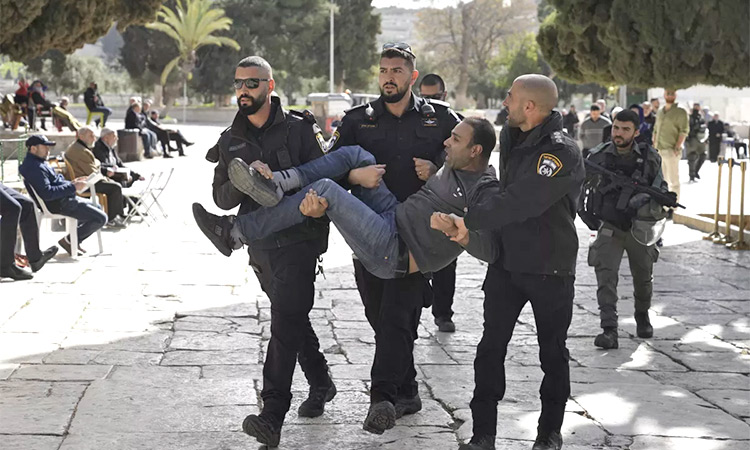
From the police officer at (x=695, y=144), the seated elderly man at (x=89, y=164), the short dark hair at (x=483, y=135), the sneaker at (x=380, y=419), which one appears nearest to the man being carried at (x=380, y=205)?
the short dark hair at (x=483, y=135)

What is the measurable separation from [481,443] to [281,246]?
133 cm

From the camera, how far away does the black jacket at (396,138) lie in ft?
18.9

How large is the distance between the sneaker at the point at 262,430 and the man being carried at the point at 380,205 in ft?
2.86

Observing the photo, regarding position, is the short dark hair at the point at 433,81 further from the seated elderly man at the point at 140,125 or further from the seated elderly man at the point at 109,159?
the seated elderly man at the point at 140,125

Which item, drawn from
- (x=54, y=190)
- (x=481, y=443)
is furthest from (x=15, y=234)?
(x=481, y=443)

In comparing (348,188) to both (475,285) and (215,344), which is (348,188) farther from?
(475,285)

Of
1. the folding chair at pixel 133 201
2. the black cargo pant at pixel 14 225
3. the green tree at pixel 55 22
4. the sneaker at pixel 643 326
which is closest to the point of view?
the sneaker at pixel 643 326

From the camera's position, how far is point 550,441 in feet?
17.0

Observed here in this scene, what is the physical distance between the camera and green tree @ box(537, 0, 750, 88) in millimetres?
13133

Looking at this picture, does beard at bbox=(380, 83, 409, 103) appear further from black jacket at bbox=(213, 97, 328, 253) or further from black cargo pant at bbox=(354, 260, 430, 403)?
black cargo pant at bbox=(354, 260, 430, 403)

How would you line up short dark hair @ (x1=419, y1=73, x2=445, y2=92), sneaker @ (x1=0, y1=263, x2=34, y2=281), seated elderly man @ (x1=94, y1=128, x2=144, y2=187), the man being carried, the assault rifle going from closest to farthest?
the man being carried
the assault rifle
short dark hair @ (x1=419, y1=73, x2=445, y2=92)
sneaker @ (x1=0, y1=263, x2=34, y2=281)
seated elderly man @ (x1=94, y1=128, x2=144, y2=187)

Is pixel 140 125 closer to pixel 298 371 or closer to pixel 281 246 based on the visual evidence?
pixel 298 371

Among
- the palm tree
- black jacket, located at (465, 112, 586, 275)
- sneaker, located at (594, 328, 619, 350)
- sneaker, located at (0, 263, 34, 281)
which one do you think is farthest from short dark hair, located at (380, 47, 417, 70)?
the palm tree

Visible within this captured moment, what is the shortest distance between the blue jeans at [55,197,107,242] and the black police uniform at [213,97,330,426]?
6.71 m
